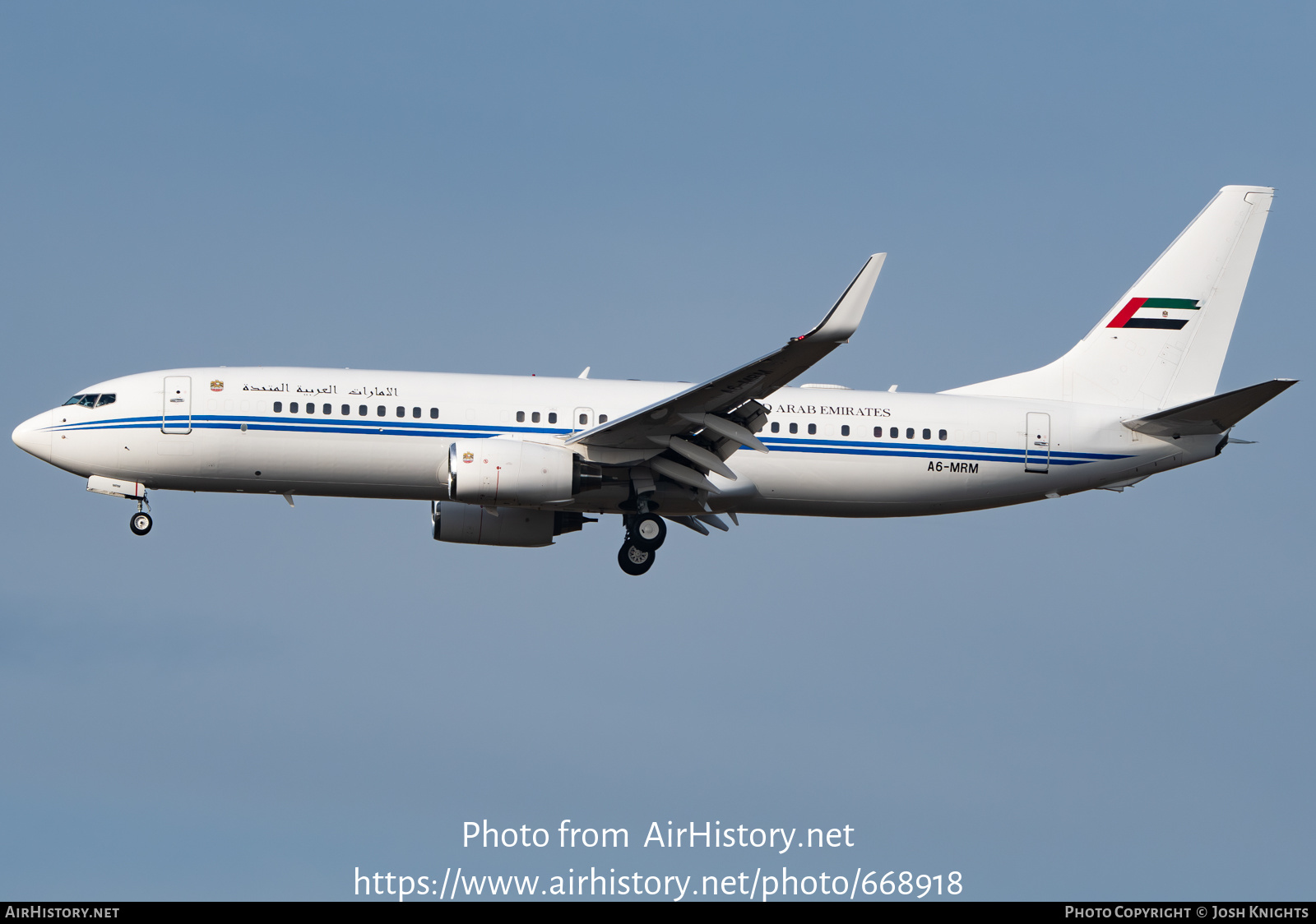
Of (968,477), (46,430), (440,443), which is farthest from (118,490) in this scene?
(968,477)

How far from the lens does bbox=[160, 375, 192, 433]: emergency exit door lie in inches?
1257

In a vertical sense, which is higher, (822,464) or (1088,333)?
(1088,333)

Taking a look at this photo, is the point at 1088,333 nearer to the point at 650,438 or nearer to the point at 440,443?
the point at 650,438

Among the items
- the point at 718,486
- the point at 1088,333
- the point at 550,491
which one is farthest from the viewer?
the point at 1088,333

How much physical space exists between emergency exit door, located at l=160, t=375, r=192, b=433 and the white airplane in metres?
0.04

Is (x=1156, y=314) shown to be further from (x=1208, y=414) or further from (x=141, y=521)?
(x=141, y=521)

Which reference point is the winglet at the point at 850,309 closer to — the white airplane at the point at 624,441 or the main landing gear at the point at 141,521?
the white airplane at the point at 624,441

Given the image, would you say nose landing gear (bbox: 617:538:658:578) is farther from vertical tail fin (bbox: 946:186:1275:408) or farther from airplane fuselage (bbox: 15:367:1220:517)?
vertical tail fin (bbox: 946:186:1275:408)

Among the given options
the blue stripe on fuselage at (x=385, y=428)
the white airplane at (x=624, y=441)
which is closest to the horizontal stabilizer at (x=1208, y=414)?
the white airplane at (x=624, y=441)

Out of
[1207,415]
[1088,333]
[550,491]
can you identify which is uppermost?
[1088,333]

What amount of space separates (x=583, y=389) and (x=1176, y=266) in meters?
15.9

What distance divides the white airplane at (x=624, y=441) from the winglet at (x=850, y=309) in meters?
1.53

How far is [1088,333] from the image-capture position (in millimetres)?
37281

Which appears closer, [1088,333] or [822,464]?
[822,464]
